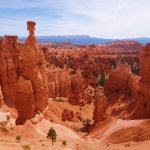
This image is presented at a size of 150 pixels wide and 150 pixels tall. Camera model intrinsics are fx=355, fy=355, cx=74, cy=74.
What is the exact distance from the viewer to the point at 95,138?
118 feet

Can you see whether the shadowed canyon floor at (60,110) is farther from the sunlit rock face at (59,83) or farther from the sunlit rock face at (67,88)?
the sunlit rock face at (59,83)

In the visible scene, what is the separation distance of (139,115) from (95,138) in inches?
277

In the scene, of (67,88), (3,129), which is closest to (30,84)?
(3,129)

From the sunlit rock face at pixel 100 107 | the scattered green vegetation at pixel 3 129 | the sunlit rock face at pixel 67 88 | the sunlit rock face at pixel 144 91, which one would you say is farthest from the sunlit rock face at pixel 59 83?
the scattered green vegetation at pixel 3 129

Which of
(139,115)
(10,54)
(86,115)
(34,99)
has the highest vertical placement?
(10,54)

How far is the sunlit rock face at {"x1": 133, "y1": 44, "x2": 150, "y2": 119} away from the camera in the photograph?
39.9 metres

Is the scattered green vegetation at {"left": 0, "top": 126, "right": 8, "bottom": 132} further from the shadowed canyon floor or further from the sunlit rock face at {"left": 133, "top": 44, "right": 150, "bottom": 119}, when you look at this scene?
the sunlit rock face at {"left": 133, "top": 44, "right": 150, "bottom": 119}

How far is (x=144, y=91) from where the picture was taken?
40688 millimetres

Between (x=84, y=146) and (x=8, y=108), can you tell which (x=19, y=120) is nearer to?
(x=8, y=108)

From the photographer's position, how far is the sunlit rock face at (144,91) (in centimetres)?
3994

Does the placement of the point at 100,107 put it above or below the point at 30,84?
below

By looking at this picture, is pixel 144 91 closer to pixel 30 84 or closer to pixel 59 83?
pixel 30 84

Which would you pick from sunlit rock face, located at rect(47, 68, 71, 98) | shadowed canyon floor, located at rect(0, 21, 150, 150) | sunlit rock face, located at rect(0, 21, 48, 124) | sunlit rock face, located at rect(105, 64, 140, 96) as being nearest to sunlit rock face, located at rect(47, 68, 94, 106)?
sunlit rock face, located at rect(47, 68, 71, 98)

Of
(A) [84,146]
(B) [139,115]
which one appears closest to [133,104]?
(B) [139,115]
